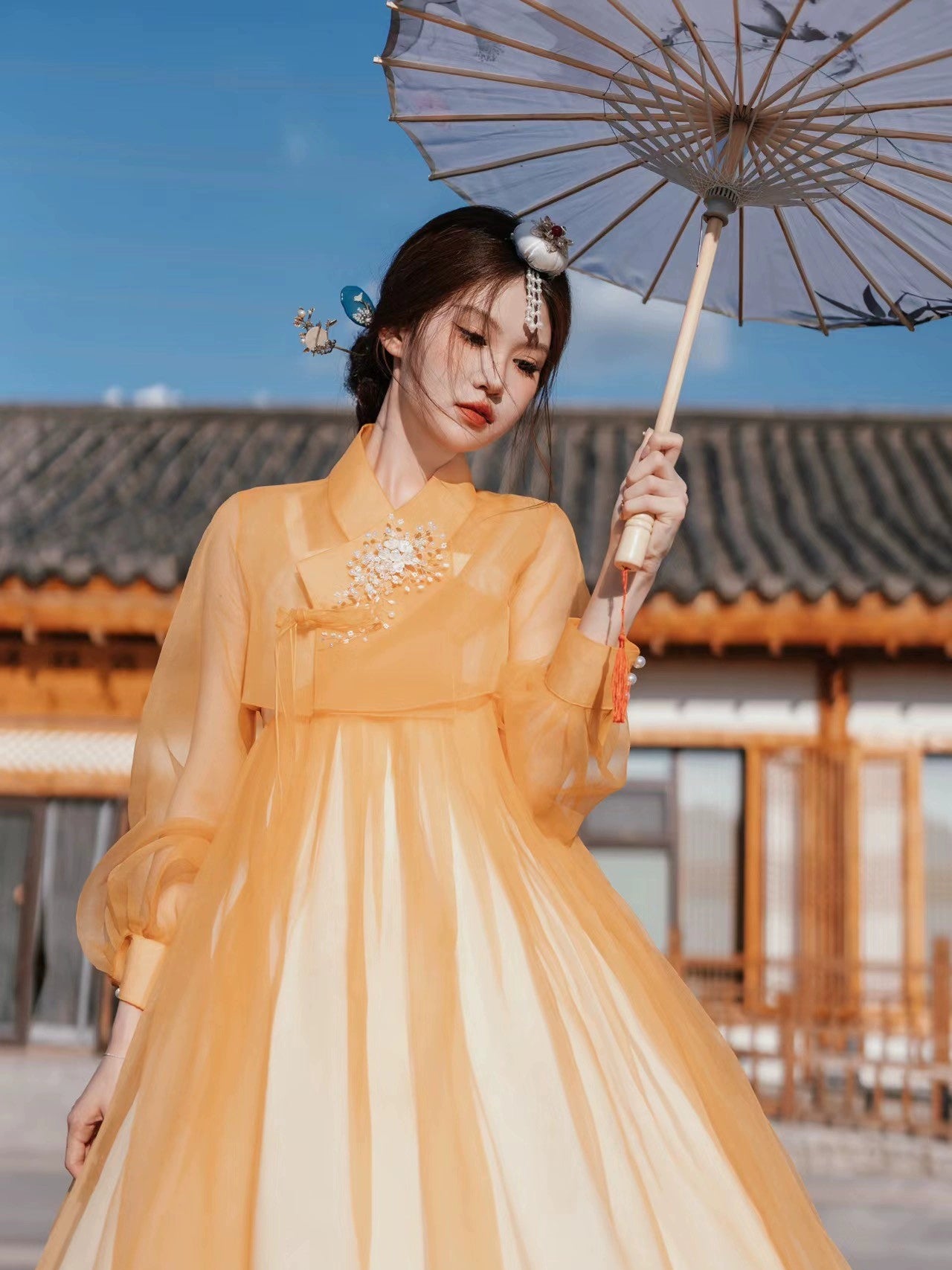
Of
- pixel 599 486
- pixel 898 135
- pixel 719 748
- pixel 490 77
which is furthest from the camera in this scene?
pixel 599 486

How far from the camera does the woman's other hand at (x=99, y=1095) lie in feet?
Result: 5.96

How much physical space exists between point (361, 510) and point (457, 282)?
380 mm

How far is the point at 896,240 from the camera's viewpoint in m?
2.35

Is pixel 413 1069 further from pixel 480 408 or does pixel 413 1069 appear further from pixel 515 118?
pixel 515 118

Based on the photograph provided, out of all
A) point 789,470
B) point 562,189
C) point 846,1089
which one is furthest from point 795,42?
point 789,470

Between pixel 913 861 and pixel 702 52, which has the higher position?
pixel 702 52

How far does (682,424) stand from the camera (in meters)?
11.4

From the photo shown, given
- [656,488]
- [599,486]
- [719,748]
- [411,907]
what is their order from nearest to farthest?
[411,907], [656,488], [719,748], [599,486]

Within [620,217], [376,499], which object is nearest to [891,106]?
[620,217]

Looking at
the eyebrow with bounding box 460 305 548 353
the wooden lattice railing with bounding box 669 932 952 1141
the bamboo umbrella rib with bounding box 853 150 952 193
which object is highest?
the bamboo umbrella rib with bounding box 853 150 952 193

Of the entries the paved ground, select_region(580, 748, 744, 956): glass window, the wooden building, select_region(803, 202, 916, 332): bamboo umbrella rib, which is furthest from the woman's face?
select_region(580, 748, 744, 956): glass window

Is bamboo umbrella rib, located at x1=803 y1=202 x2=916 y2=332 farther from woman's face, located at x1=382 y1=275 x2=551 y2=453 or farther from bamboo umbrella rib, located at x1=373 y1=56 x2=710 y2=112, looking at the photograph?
woman's face, located at x1=382 y1=275 x2=551 y2=453

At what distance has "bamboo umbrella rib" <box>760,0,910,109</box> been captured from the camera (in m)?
2.06

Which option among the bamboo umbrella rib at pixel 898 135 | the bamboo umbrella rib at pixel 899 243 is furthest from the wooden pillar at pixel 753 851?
the bamboo umbrella rib at pixel 898 135
